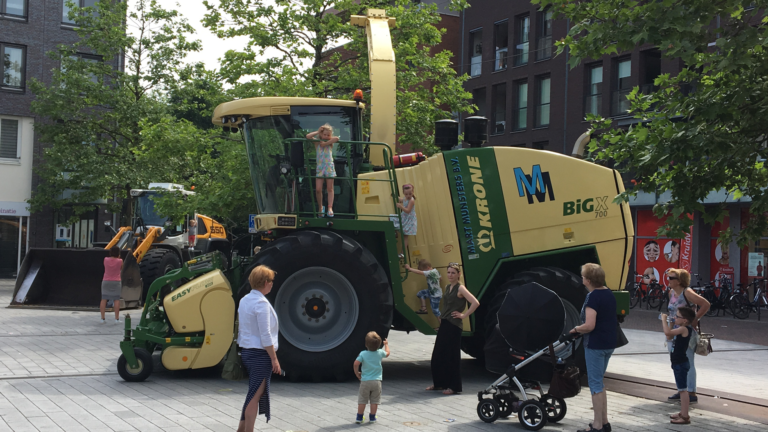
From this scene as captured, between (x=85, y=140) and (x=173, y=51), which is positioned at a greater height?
(x=173, y=51)

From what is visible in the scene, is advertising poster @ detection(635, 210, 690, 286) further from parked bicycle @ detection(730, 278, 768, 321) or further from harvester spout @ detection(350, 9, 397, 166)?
harvester spout @ detection(350, 9, 397, 166)

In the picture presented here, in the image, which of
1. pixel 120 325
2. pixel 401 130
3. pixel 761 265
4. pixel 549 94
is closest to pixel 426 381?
pixel 120 325

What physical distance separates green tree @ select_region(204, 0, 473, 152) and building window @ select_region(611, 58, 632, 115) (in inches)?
469

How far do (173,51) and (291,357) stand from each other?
2351 cm

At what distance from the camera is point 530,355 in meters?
7.89

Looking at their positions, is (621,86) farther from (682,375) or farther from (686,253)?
(682,375)

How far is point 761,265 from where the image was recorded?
1062 inches

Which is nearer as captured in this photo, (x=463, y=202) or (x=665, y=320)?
(x=665, y=320)

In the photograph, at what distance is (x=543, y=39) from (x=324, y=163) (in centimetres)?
2676

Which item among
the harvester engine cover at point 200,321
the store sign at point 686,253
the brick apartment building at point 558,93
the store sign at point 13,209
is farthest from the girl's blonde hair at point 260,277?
the store sign at point 13,209

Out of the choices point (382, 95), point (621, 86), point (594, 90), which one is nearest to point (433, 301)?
point (382, 95)

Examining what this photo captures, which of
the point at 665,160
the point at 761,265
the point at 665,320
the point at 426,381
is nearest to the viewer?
the point at 665,160

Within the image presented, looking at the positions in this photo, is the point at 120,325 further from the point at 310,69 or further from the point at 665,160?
the point at 665,160

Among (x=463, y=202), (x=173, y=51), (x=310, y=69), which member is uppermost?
(x=173, y=51)
